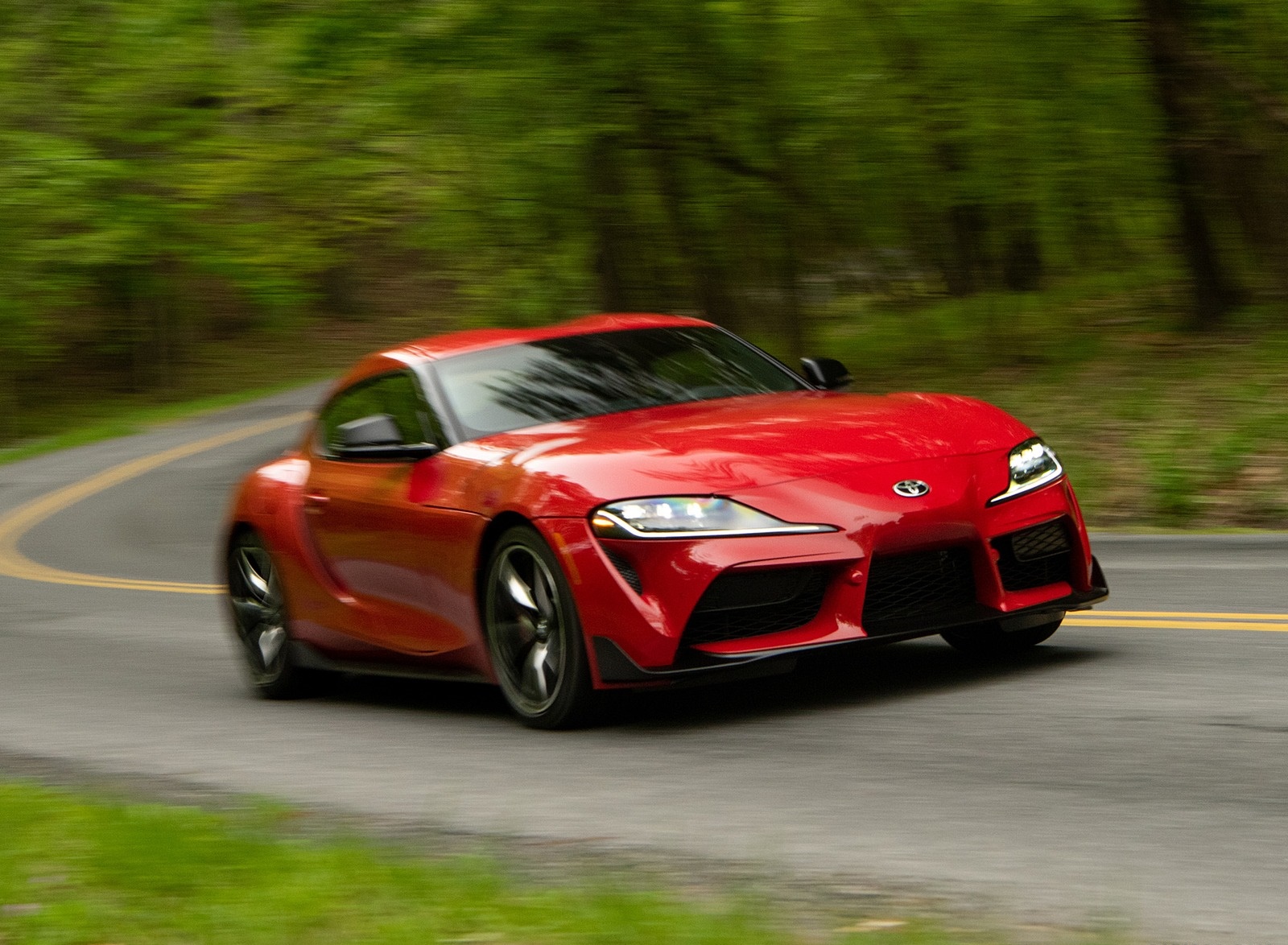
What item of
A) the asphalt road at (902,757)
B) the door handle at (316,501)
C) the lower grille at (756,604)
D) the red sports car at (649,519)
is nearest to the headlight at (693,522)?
the red sports car at (649,519)

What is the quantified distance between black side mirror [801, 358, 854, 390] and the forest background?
185 inches

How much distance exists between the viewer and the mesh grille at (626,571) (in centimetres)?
578

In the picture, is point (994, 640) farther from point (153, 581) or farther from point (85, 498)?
point (85, 498)

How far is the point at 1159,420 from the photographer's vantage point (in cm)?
1343

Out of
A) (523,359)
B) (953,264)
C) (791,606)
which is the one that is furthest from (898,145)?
(791,606)

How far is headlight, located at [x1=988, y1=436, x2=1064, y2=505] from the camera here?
20.3 feet

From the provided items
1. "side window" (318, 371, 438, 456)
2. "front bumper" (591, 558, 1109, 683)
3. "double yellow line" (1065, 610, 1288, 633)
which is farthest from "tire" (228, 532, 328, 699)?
"double yellow line" (1065, 610, 1288, 633)

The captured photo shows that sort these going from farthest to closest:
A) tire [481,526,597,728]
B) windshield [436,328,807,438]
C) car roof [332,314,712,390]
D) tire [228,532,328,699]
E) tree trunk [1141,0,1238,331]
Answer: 1. tree trunk [1141,0,1238,331]
2. tire [228,532,328,699]
3. car roof [332,314,712,390]
4. windshield [436,328,807,438]
5. tire [481,526,597,728]

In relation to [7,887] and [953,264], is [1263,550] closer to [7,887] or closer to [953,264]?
[7,887]

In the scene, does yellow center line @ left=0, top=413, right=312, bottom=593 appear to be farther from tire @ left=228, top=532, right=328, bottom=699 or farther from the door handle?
the door handle

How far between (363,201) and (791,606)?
676 inches

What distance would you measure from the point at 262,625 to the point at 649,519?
9.85ft

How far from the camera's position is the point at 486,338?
7465 mm

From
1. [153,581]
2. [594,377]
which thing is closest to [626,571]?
[594,377]
